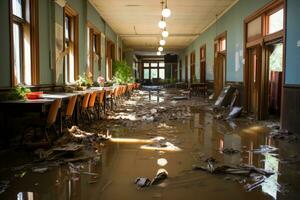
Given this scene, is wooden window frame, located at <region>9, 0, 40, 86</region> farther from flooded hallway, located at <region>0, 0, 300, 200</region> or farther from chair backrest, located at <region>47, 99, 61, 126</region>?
chair backrest, located at <region>47, 99, 61, 126</region>

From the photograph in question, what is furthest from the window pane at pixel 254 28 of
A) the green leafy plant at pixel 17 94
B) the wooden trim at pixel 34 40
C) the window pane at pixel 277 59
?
the green leafy plant at pixel 17 94

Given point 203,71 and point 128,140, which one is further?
point 203,71

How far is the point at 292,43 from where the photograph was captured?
629cm

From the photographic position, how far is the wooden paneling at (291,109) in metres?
5.95

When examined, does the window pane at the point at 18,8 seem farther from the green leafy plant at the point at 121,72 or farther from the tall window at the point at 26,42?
the green leafy plant at the point at 121,72

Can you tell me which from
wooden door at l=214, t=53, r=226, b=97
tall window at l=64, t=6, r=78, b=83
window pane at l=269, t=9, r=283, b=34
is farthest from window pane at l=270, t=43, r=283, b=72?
tall window at l=64, t=6, r=78, b=83

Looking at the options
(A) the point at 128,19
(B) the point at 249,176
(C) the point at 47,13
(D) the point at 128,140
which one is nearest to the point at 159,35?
(A) the point at 128,19

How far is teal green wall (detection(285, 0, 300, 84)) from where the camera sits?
6066 millimetres

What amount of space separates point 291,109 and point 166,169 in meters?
3.51

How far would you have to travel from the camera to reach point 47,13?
722 centimetres

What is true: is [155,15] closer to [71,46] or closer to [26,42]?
[71,46]

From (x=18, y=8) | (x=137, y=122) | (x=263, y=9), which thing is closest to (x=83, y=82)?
(x=137, y=122)

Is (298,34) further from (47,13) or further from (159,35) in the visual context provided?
(159,35)

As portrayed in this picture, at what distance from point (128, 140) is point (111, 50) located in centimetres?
1266
